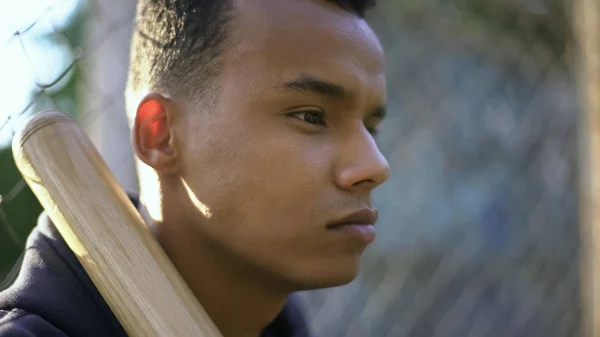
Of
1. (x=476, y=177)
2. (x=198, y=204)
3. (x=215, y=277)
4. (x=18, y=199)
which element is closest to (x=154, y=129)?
(x=198, y=204)

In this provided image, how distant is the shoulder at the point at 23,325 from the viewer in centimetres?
91

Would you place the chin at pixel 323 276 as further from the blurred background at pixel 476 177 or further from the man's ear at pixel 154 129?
the blurred background at pixel 476 177

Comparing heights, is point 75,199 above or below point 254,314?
above

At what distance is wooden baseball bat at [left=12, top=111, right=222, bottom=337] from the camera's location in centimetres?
94

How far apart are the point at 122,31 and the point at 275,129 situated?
2.52ft

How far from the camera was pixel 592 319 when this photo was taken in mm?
2100

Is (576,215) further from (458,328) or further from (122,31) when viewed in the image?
(122,31)

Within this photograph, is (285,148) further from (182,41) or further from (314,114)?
(182,41)

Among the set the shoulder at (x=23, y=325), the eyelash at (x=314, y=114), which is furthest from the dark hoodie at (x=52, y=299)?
the eyelash at (x=314, y=114)

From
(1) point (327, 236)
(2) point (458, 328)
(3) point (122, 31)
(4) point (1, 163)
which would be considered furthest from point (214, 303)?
(2) point (458, 328)

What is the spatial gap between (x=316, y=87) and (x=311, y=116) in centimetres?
4

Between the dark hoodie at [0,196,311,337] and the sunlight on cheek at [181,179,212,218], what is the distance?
189 mm

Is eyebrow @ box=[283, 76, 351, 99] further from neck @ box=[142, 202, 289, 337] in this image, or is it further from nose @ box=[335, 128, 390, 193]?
neck @ box=[142, 202, 289, 337]

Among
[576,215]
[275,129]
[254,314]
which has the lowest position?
[576,215]
